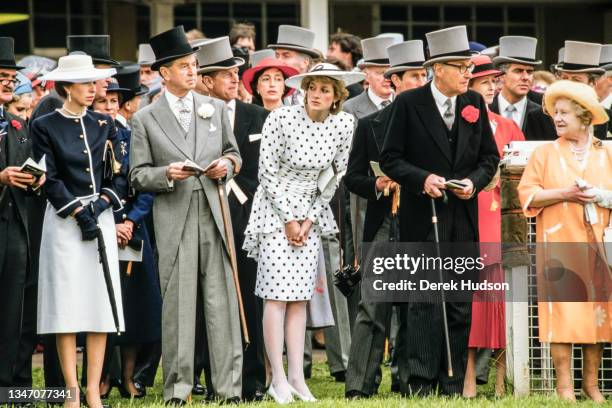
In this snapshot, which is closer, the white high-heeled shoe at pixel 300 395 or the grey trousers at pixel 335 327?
the white high-heeled shoe at pixel 300 395

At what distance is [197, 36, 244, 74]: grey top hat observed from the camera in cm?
1131

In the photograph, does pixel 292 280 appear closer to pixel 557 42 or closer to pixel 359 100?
pixel 359 100

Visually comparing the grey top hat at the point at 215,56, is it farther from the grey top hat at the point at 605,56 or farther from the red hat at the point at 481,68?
the grey top hat at the point at 605,56

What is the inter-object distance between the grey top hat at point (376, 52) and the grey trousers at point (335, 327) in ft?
6.54

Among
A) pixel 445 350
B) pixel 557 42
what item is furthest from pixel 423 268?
pixel 557 42

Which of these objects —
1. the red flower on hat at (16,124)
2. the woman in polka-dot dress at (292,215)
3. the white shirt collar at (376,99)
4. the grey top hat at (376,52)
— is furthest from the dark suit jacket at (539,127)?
the red flower on hat at (16,124)

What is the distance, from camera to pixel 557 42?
27141 mm

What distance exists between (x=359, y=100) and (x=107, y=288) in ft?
12.5

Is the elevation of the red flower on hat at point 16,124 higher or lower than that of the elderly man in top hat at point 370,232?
higher

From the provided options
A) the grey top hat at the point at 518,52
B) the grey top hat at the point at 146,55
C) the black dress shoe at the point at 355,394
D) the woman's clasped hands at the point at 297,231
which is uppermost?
the grey top hat at the point at 146,55

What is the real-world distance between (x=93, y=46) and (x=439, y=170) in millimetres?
3128

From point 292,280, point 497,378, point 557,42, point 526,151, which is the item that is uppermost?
point 557,42

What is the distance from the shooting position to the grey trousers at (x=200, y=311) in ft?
32.9

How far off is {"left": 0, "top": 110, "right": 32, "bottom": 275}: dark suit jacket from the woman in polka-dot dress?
61.8 inches
